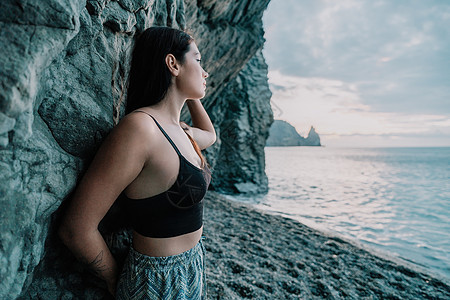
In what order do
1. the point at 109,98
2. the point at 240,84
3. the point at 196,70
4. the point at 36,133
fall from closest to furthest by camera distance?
the point at 36,133
the point at 109,98
the point at 196,70
the point at 240,84

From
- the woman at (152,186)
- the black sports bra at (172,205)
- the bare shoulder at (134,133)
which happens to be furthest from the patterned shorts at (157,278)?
the bare shoulder at (134,133)

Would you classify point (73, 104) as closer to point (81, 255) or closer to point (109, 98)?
point (109, 98)

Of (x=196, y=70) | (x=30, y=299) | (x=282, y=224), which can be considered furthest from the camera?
(x=282, y=224)

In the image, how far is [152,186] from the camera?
139 centimetres

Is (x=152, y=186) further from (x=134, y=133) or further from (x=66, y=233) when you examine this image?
(x=66, y=233)

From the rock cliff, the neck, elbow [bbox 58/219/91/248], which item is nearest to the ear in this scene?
the neck

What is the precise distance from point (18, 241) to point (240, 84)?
19.0m

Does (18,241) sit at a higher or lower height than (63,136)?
lower

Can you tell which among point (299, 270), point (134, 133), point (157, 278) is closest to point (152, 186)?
point (134, 133)

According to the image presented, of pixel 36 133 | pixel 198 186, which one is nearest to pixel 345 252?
pixel 198 186

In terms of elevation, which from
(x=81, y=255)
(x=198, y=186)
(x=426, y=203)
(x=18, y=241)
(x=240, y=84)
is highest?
(x=240, y=84)

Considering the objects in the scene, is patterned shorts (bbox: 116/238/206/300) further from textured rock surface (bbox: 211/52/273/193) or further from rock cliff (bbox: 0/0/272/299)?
textured rock surface (bbox: 211/52/273/193)

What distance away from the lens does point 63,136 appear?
1.32m

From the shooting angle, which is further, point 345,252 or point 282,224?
point 282,224
